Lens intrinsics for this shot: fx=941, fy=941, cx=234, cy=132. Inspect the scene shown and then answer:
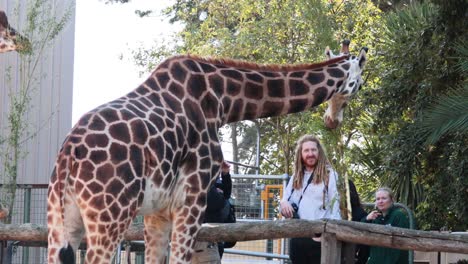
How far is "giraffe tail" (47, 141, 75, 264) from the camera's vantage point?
661 cm

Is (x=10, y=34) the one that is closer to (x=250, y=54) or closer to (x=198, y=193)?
(x=198, y=193)

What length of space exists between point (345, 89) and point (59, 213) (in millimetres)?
3064

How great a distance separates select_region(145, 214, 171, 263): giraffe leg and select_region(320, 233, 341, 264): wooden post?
128cm

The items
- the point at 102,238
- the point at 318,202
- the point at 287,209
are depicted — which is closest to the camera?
the point at 102,238

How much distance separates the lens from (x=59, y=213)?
6.66 m

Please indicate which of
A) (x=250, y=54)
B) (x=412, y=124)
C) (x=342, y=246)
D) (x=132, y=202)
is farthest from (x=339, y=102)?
(x=250, y=54)

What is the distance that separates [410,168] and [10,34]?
636cm

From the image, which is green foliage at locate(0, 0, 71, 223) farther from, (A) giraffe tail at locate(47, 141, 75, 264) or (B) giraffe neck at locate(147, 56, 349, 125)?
(A) giraffe tail at locate(47, 141, 75, 264)

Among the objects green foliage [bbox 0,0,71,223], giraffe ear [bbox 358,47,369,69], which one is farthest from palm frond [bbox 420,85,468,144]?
green foliage [bbox 0,0,71,223]

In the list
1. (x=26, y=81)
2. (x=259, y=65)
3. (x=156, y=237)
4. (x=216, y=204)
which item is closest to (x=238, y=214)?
(x=216, y=204)

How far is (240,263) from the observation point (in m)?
11.8

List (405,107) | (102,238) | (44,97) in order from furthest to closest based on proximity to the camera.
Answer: (405,107) < (44,97) < (102,238)

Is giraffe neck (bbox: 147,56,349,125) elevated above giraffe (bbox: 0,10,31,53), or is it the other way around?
giraffe (bbox: 0,10,31,53)

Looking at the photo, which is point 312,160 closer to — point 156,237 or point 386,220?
point 386,220
